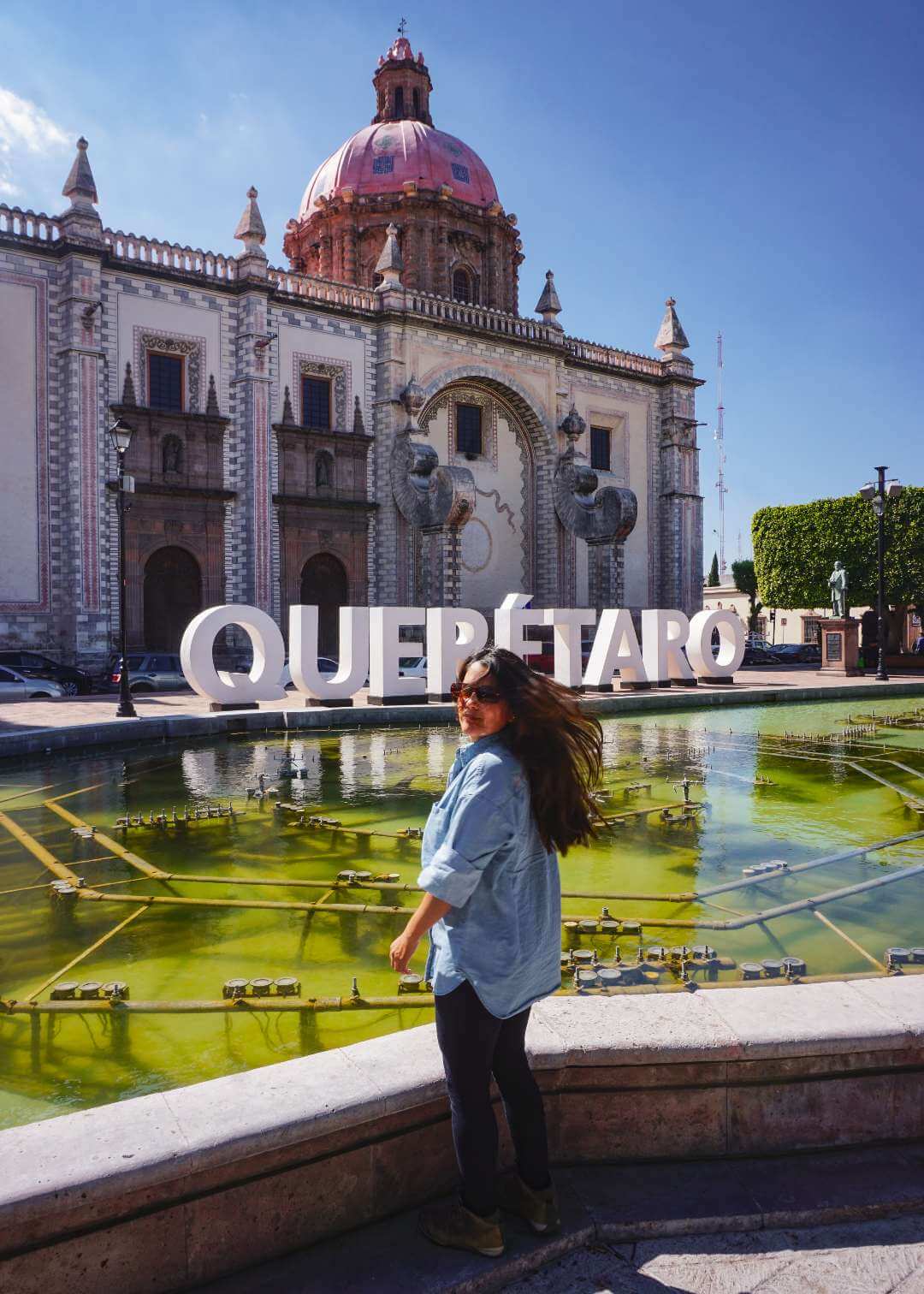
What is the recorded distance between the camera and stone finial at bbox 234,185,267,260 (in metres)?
25.4

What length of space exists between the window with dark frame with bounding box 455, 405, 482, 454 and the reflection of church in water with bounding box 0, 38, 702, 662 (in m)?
0.09

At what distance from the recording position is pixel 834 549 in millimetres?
37625

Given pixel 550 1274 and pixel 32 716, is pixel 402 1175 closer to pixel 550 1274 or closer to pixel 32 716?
pixel 550 1274

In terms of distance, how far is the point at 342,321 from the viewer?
2767 cm

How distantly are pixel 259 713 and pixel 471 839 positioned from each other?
40.3 feet

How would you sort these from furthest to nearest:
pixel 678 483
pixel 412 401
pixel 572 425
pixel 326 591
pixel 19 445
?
1. pixel 678 483
2. pixel 572 425
3. pixel 326 591
4. pixel 412 401
5. pixel 19 445

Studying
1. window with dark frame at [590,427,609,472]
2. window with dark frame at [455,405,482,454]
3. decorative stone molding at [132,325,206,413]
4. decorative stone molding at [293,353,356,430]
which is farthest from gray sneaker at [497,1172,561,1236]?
window with dark frame at [590,427,609,472]

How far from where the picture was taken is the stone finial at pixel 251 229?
25.4m

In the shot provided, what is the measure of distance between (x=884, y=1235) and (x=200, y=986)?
3.02 meters

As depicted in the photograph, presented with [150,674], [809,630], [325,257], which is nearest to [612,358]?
[325,257]

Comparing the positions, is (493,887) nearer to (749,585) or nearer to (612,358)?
(612,358)

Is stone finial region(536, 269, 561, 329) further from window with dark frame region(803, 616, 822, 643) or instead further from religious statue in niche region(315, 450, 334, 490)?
window with dark frame region(803, 616, 822, 643)

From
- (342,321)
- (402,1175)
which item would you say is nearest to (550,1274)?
(402,1175)

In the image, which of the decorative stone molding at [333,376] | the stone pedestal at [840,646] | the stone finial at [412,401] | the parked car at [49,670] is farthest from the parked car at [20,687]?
the stone pedestal at [840,646]
